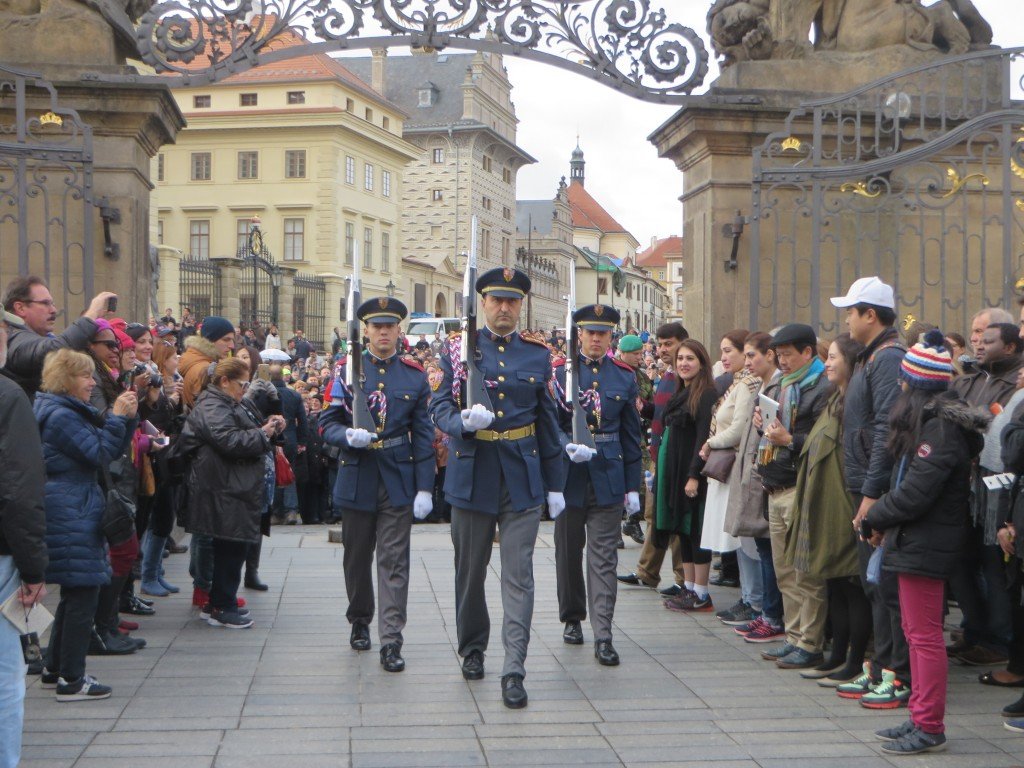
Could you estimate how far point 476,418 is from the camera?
6.53 metres

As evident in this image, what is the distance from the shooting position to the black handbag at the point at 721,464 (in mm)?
8461

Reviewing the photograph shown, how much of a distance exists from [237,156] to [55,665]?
56.3 m

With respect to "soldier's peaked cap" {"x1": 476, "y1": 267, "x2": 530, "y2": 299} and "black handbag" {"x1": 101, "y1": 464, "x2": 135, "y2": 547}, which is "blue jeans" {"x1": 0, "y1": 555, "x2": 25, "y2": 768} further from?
"soldier's peaked cap" {"x1": 476, "y1": 267, "x2": 530, "y2": 299}

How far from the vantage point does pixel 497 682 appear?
682cm

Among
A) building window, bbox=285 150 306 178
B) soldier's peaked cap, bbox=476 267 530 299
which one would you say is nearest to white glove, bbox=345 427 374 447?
soldier's peaked cap, bbox=476 267 530 299

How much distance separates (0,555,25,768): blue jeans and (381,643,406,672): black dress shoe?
8.16 ft

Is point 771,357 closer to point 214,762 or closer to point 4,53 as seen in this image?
point 214,762

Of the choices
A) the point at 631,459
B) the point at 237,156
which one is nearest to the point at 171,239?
the point at 237,156

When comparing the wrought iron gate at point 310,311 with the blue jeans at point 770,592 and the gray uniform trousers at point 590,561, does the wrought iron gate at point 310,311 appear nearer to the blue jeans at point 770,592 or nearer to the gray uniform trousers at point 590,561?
the gray uniform trousers at point 590,561

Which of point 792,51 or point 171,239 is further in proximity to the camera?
point 171,239

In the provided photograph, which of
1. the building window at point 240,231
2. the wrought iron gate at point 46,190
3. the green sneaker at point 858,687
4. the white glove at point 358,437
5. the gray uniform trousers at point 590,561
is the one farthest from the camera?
the building window at point 240,231

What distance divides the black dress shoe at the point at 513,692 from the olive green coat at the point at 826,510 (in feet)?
5.55

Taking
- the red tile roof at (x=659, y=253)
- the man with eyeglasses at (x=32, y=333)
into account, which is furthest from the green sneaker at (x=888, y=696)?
the red tile roof at (x=659, y=253)

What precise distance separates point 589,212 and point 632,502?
138 meters
